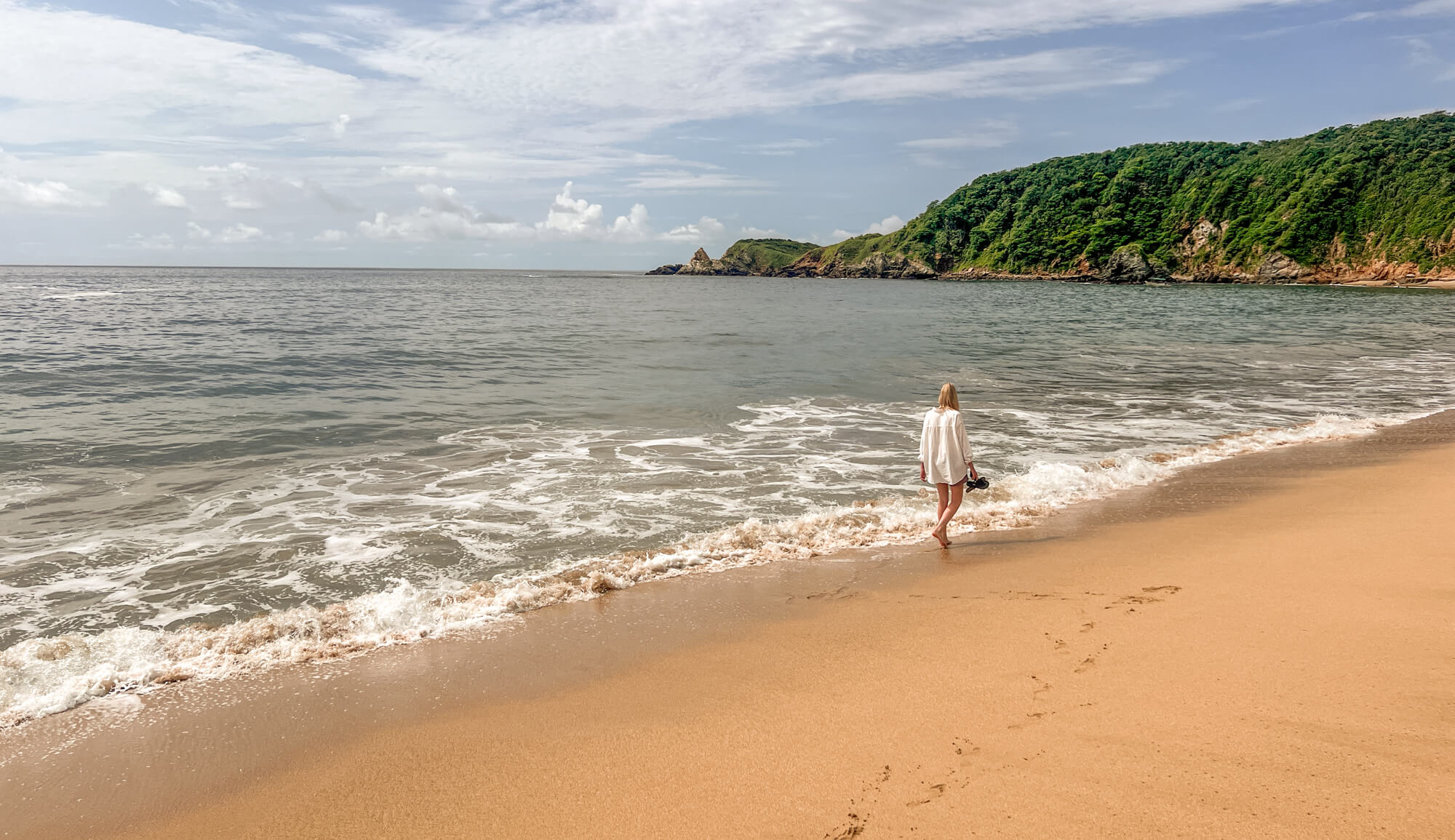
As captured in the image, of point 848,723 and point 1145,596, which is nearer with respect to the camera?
point 848,723

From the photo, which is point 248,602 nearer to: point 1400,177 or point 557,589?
point 557,589

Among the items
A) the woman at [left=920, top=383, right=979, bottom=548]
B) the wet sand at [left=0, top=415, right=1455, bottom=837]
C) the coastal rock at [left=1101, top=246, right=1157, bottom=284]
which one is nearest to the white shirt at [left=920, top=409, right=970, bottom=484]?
the woman at [left=920, top=383, right=979, bottom=548]

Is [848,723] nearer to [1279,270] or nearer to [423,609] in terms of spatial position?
[423,609]

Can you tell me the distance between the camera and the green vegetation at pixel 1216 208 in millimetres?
86312

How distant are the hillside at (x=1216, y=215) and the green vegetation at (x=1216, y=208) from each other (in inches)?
8.2

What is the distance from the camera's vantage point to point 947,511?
7250 mm

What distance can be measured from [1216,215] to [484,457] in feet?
420

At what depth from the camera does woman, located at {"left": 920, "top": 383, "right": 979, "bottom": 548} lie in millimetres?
7250

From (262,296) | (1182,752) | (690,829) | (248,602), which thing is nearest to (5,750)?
(248,602)

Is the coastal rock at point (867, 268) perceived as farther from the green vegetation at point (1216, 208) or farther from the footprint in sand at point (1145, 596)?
the footprint in sand at point (1145, 596)

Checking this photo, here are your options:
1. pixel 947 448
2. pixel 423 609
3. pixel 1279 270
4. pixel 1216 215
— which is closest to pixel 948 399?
pixel 947 448

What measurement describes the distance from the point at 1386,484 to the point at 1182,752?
786 cm

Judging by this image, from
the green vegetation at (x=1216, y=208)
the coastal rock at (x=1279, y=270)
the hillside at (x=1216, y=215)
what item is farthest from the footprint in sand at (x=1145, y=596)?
the coastal rock at (x=1279, y=270)

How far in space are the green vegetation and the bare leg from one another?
102203 mm
